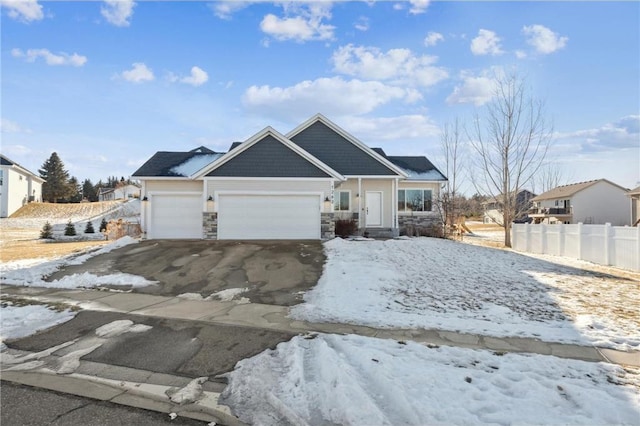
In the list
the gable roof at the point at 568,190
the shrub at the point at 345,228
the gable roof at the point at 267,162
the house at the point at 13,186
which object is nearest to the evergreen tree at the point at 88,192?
the house at the point at 13,186

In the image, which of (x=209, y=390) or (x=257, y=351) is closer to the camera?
(x=209, y=390)

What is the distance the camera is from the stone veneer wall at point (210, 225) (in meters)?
16.0

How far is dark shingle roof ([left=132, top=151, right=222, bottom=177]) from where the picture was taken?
17.6 meters

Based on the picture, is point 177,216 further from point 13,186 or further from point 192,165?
point 13,186

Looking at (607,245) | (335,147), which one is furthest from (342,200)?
(607,245)

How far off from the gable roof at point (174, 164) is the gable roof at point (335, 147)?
15.9 feet

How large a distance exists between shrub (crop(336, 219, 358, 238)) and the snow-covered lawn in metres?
5.38

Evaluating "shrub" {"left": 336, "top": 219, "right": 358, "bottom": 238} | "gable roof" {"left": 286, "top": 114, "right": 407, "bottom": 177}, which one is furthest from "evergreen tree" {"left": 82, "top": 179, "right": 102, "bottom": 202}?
"shrub" {"left": 336, "top": 219, "right": 358, "bottom": 238}

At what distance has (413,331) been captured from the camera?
234 inches

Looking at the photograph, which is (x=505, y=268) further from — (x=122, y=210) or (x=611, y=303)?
(x=122, y=210)

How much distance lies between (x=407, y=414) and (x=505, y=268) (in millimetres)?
9542

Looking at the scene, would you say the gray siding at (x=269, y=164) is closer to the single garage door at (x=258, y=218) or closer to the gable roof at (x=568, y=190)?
the single garage door at (x=258, y=218)

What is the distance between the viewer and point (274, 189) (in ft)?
53.1

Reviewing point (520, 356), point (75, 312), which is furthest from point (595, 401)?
point (75, 312)
